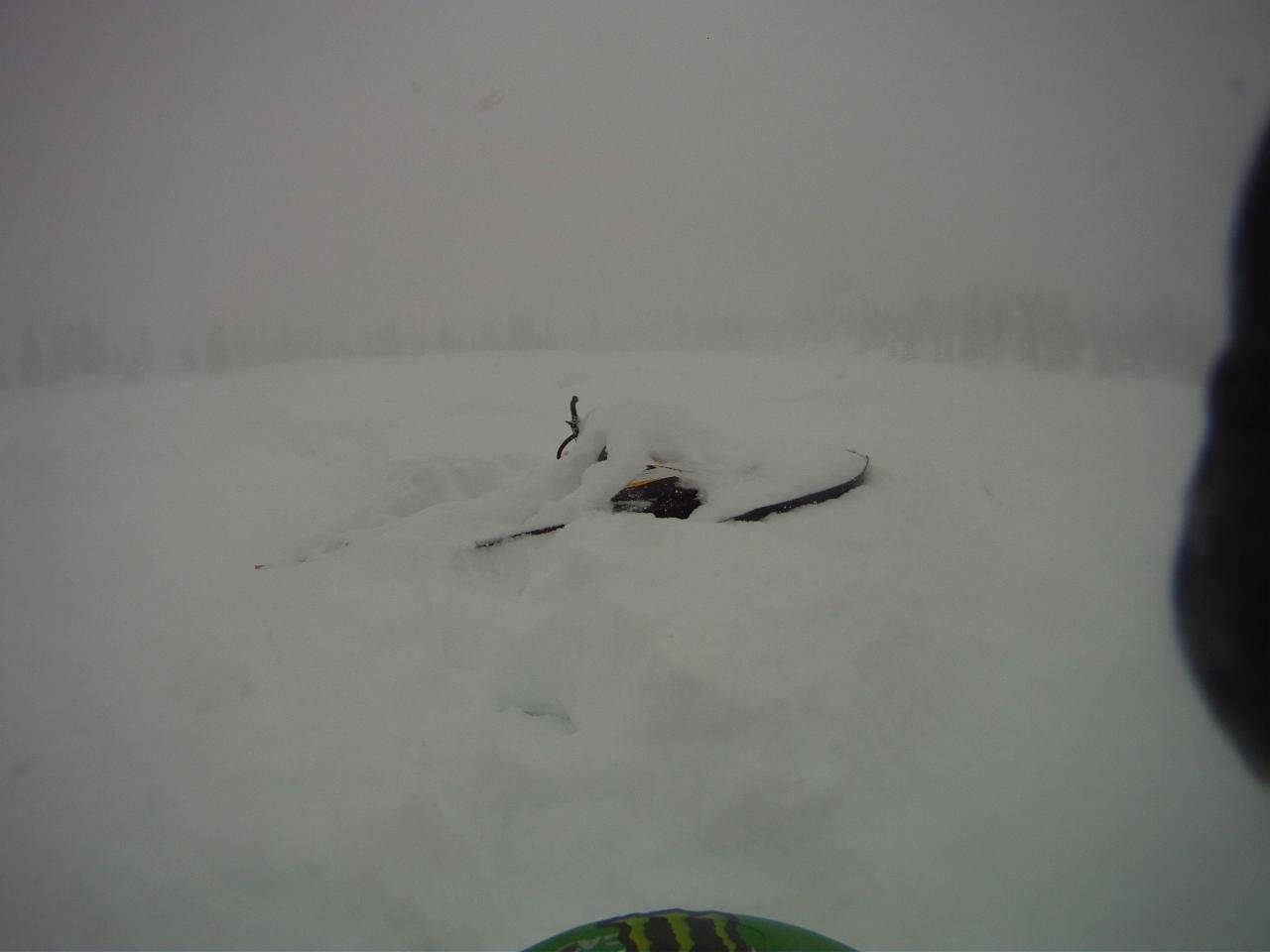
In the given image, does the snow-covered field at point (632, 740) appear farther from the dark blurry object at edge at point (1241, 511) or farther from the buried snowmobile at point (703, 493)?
A: the dark blurry object at edge at point (1241, 511)

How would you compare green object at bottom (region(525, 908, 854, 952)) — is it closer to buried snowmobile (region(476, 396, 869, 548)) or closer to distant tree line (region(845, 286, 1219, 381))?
buried snowmobile (region(476, 396, 869, 548))

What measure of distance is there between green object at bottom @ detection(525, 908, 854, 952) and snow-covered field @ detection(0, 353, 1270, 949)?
23 centimetres

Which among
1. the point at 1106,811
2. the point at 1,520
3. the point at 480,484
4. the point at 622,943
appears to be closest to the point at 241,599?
the point at 480,484

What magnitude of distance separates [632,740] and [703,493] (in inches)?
93.4

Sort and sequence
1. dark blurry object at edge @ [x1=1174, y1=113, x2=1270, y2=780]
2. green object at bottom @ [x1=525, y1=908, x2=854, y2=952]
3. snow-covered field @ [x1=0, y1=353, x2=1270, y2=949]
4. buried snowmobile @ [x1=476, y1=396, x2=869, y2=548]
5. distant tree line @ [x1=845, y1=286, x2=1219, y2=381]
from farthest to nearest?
distant tree line @ [x1=845, y1=286, x2=1219, y2=381] < buried snowmobile @ [x1=476, y1=396, x2=869, y2=548] < snow-covered field @ [x1=0, y1=353, x2=1270, y2=949] < green object at bottom @ [x1=525, y1=908, x2=854, y2=952] < dark blurry object at edge @ [x1=1174, y1=113, x2=1270, y2=780]

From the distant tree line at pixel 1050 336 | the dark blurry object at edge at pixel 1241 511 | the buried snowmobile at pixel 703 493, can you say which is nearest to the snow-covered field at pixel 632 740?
the buried snowmobile at pixel 703 493

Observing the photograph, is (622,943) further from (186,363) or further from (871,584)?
(186,363)

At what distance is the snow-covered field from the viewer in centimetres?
207

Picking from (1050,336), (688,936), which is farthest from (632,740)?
(1050,336)

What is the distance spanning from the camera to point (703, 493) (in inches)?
180

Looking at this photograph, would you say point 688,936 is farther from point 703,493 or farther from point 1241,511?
point 703,493

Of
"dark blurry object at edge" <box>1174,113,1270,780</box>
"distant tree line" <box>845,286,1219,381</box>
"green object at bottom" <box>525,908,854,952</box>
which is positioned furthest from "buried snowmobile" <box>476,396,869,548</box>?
"distant tree line" <box>845,286,1219,381</box>

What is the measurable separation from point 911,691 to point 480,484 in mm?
5363

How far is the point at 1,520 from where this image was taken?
7.70 meters
